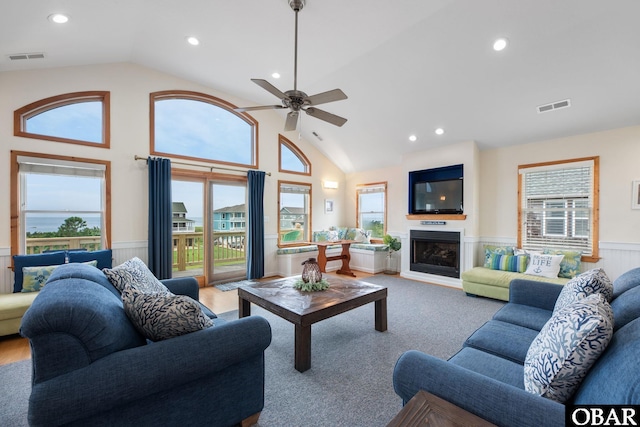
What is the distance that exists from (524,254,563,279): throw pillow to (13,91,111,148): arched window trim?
21.3 feet

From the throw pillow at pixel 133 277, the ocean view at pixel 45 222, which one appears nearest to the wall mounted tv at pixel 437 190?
the throw pillow at pixel 133 277

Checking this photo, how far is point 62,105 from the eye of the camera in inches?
152

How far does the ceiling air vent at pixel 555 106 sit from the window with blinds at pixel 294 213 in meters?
4.34

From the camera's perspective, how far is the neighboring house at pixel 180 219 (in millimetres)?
4887

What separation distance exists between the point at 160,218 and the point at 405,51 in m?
4.31

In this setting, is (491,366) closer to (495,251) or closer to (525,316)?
(525,316)

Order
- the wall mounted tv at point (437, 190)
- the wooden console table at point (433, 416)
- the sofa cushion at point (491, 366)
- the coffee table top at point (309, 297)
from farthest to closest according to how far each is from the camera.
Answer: the wall mounted tv at point (437, 190) → the coffee table top at point (309, 297) → the sofa cushion at point (491, 366) → the wooden console table at point (433, 416)

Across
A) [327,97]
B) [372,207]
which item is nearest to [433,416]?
[327,97]

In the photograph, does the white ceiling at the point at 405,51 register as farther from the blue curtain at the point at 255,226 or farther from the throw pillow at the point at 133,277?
the throw pillow at the point at 133,277

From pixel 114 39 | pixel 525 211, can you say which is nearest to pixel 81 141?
pixel 114 39

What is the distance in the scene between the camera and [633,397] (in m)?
0.83

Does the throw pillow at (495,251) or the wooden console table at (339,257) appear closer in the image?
the throw pillow at (495,251)

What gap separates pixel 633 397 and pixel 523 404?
31 centimetres

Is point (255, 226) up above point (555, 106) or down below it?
below
